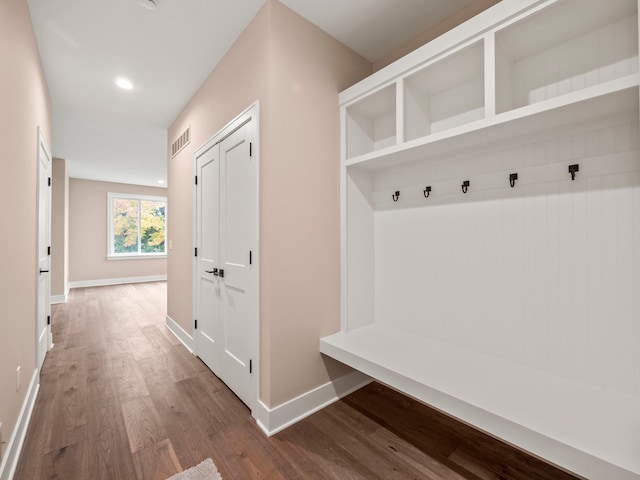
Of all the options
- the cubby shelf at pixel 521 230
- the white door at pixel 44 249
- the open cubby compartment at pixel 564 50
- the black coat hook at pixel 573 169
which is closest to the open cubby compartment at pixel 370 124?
the cubby shelf at pixel 521 230

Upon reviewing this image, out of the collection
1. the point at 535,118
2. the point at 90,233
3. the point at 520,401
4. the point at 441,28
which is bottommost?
the point at 520,401

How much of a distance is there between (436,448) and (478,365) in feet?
1.75

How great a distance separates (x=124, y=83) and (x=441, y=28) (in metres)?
2.83

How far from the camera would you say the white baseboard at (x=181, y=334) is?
310cm

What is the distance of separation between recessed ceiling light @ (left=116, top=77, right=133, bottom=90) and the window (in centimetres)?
565

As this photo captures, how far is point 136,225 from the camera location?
787cm

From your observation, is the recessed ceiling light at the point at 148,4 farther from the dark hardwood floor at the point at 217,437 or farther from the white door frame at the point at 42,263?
the dark hardwood floor at the point at 217,437

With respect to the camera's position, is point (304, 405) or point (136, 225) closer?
point (304, 405)

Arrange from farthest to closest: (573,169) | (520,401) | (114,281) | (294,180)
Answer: (114,281) < (294,180) < (573,169) < (520,401)

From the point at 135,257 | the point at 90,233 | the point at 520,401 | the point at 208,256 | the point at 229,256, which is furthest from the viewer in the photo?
the point at 135,257

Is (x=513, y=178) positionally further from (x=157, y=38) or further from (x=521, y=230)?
(x=157, y=38)

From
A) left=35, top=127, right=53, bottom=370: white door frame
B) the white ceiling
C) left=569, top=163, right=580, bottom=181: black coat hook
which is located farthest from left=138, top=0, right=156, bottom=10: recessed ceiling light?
left=569, top=163, right=580, bottom=181: black coat hook

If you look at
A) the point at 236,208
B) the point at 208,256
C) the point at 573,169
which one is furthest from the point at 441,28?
the point at 208,256

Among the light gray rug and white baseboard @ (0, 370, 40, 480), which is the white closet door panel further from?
white baseboard @ (0, 370, 40, 480)
